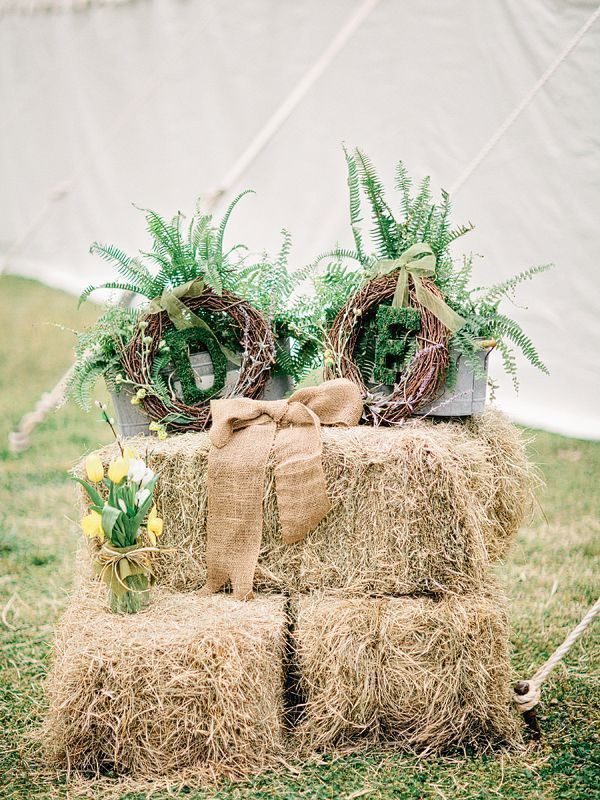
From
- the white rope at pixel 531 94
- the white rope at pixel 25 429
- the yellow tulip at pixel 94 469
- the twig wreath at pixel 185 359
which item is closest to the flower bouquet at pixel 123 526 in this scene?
the yellow tulip at pixel 94 469

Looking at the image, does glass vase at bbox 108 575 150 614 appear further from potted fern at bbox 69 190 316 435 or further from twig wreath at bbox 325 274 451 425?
twig wreath at bbox 325 274 451 425

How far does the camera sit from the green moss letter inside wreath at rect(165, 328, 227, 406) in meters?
2.65

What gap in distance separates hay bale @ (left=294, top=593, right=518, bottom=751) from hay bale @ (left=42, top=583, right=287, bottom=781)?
12cm

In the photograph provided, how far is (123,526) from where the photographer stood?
2.29m

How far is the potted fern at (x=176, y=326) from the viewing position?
104 inches

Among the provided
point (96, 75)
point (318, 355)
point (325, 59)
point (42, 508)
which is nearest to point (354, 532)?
point (318, 355)

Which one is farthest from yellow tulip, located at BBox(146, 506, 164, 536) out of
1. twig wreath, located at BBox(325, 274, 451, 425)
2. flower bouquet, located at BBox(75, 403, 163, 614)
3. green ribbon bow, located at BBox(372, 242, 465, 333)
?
green ribbon bow, located at BBox(372, 242, 465, 333)

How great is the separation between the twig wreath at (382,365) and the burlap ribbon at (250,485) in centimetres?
26

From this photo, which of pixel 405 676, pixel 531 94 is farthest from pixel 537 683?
pixel 531 94

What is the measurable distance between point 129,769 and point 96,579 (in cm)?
54

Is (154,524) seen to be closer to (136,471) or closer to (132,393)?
(136,471)

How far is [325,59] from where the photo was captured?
4.35m

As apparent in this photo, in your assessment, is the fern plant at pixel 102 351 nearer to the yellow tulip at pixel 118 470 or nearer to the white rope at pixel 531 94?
the yellow tulip at pixel 118 470

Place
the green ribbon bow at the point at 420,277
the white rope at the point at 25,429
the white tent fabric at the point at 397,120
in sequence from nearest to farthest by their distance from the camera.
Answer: the green ribbon bow at the point at 420,277 < the white tent fabric at the point at 397,120 < the white rope at the point at 25,429
